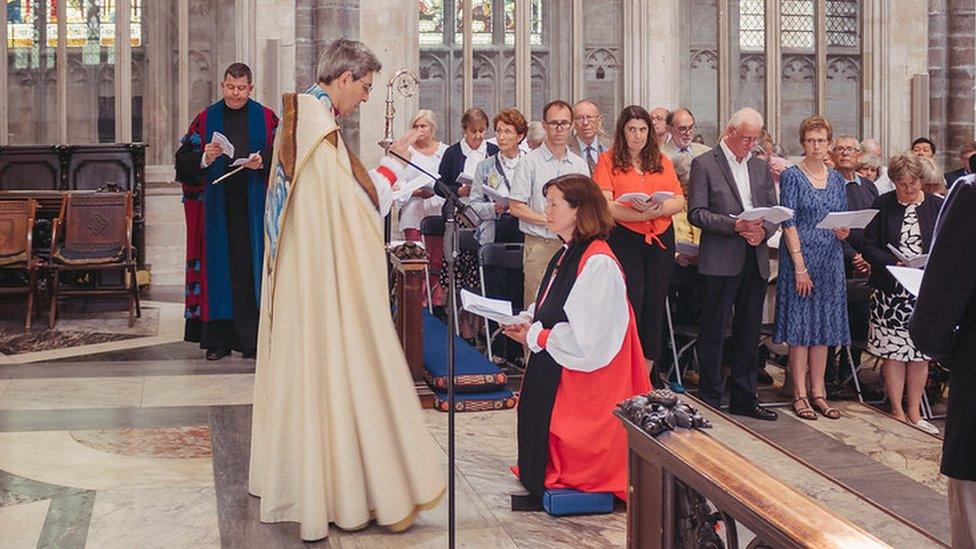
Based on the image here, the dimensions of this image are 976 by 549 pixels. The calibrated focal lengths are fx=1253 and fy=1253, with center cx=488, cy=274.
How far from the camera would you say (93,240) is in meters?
9.77

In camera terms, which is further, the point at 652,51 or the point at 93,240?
the point at 652,51

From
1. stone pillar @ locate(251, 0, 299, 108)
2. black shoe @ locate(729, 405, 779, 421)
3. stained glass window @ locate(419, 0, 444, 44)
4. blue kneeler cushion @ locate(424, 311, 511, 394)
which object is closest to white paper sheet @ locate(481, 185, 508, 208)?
blue kneeler cushion @ locate(424, 311, 511, 394)

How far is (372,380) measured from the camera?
14.7ft

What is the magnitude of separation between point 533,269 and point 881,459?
2160 millimetres

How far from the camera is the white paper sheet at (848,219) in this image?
6578 millimetres

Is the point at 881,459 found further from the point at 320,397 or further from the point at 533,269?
the point at 320,397

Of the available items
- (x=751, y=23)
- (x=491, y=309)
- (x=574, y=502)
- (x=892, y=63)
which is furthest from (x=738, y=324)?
(x=751, y=23)

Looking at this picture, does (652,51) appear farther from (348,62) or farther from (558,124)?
(348,62)

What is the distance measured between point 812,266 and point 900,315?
546mm

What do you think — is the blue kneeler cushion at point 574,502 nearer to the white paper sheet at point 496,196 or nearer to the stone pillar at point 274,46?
the white paper sheet at point 496,196

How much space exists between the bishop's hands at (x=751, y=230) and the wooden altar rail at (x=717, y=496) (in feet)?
12.4

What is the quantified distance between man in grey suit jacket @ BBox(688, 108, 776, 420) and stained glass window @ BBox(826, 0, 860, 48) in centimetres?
1005

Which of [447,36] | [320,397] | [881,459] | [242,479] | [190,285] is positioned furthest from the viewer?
[447,36]

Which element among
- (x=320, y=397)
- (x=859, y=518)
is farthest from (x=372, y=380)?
(x=859, y=518)
